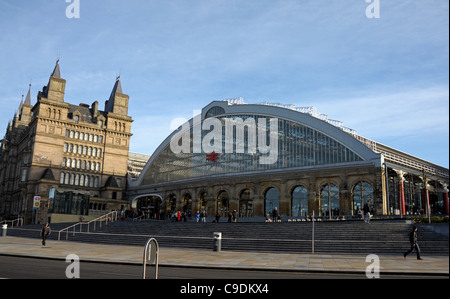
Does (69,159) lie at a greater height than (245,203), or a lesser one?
greater

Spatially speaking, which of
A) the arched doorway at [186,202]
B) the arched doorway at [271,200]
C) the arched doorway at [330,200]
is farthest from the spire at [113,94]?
the arched doorway at [330,200]

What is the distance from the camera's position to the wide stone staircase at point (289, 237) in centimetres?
2453

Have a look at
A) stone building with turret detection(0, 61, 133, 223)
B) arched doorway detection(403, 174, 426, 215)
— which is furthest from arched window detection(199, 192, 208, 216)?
arched doorway detection(403, 174, 426, 215)

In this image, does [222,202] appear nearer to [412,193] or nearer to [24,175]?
[412,193]

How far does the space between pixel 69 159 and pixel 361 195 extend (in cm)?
5478

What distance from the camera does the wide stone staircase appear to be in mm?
24531

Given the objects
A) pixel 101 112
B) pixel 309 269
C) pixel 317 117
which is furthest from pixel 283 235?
pixel 101 112

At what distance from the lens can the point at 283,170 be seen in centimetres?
4997

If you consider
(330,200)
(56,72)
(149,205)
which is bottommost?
(149,205)

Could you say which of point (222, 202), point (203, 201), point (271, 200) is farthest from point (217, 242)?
point (203, 201)

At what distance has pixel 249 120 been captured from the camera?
5550 centimetres

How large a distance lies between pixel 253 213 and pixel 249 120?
43.4 feet

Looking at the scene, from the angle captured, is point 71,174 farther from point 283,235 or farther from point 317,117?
point 283,235

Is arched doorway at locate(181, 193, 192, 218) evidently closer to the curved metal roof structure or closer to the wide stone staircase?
the curved metal roof structure
